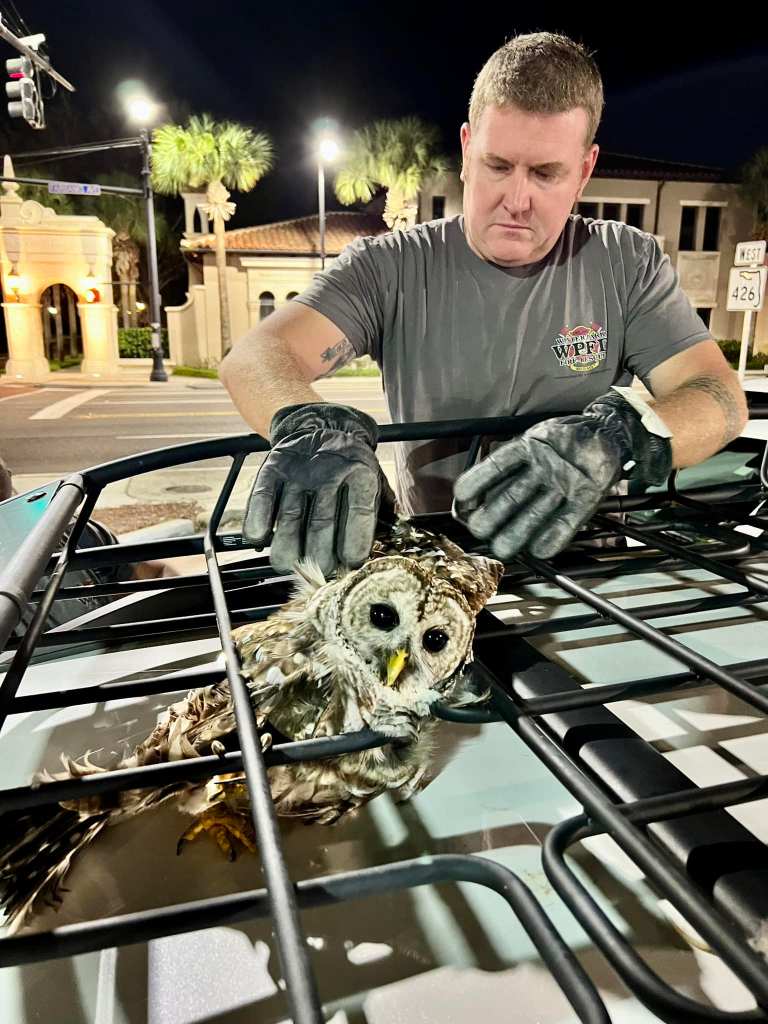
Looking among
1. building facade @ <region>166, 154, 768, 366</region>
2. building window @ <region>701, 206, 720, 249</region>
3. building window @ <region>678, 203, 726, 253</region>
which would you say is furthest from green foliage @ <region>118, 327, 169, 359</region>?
building window @ <region>701, 206, 720, 249</region>

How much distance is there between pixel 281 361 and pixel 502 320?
31.2 inches

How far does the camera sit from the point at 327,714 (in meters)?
0.75

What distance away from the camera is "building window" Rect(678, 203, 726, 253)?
2333 cm

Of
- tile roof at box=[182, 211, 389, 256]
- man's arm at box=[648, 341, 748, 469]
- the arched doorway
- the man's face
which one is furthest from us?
the arched doorway

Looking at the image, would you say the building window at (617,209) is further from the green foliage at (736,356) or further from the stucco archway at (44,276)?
the stucco archway at (44,276)

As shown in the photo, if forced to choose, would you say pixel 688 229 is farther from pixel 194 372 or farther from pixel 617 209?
pixel 194 372

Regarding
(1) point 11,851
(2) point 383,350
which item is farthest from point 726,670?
(2) point 383,350

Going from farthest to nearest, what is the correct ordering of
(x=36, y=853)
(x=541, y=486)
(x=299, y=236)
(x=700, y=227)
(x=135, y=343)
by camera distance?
(x=135, y=343), (x=299, y=236), (x=700, y=227), (x=541, y=486), (x=36, y=853)

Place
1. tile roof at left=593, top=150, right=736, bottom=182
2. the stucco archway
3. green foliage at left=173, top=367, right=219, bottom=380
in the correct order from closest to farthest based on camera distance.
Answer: the stucco archway → tile roof at left=593, top=150, right=736, bottom=182 → green foliage at left=173, top=367, right=219, bottom=380

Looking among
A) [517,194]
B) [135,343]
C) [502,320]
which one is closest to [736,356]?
[135,343]

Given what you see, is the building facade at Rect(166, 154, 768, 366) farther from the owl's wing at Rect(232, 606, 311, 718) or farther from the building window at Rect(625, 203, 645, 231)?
the owl's wing at Rect(232, 606, 311, 718)

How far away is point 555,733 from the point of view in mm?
749

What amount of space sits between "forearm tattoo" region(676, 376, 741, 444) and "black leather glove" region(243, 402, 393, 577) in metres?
1.05

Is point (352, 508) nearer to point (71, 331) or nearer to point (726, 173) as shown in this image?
point (726, 173)
